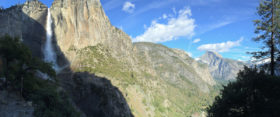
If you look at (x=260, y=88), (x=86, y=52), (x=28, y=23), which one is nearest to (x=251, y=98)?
(x=260, y=88)

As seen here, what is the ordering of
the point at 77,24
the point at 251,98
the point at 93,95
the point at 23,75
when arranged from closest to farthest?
the point at 251,98
the point at 23,75
the point at 93,95
the point at 77,24

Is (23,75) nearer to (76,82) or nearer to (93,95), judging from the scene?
(93,95)

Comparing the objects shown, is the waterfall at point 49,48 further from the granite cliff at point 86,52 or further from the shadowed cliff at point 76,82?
the shadowed cliff at point 76,82

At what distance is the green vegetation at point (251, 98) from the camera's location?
13064 millimetres

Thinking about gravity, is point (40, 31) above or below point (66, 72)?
above

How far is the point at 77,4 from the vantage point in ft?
274

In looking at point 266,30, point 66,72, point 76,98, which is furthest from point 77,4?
point 266,30

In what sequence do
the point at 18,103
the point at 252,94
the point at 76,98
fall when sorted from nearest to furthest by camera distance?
the point at 252,94 → the point at 18,103 → the point at 76,98

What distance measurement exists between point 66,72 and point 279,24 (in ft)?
216

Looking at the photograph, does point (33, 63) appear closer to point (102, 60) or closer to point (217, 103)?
point (217, 103)

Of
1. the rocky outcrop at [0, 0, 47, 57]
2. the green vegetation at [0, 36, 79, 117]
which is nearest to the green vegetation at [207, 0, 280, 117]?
the green vegetation at [0, 36, 79, 117]

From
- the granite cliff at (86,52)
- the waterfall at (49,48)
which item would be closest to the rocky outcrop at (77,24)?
the granite cliff at (86,52)

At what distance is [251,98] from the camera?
14.0 meters

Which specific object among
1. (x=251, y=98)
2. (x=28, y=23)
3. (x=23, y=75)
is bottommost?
(x=251, y=98)
